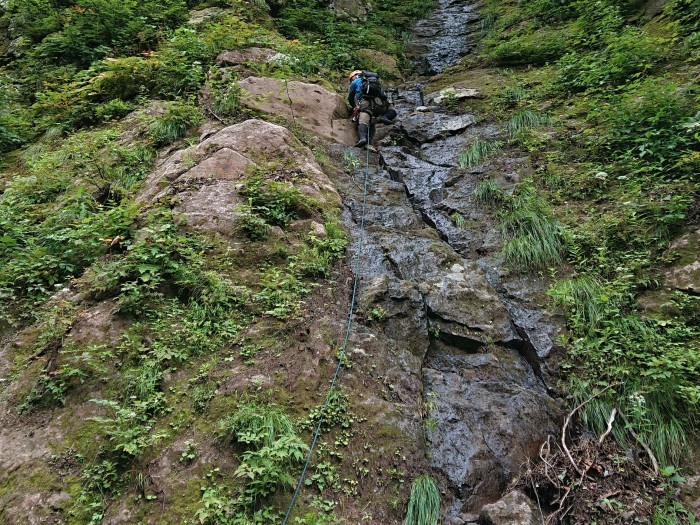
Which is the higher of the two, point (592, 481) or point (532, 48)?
point (532, 48)

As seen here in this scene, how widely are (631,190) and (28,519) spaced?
7006mm

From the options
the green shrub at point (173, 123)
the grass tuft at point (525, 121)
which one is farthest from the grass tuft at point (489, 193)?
the green shrub at point (173, 123)

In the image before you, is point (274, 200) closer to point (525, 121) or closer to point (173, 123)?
point (173, 123)

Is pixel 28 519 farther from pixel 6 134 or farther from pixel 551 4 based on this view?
pixel 551 4

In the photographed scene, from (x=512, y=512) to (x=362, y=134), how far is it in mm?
7283

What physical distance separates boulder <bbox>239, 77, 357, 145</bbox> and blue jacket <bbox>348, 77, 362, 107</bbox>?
0.25 metres

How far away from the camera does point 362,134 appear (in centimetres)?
839

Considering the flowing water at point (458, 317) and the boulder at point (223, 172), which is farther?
the boulder at point (223, 172)

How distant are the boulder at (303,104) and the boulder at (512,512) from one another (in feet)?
23.2

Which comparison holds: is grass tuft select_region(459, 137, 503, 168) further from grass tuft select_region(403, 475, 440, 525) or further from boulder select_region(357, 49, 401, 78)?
grass tuft select_region(403, 475, 440, 525)

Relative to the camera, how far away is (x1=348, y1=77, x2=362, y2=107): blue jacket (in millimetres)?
8665

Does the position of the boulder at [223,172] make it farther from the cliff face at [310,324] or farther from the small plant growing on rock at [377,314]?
the small plant growing on rock at [377,314]

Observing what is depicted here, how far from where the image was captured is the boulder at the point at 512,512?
110 inches

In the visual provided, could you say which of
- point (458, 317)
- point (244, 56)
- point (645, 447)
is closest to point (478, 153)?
point (458, 317)
